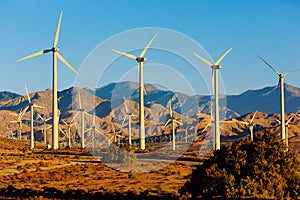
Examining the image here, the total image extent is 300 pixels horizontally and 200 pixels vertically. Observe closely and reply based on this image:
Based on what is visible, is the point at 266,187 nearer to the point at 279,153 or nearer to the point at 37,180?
the point at 279,153

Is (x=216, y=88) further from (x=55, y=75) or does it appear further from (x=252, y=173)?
(x=252, y=173)

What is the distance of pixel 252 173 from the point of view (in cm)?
3272

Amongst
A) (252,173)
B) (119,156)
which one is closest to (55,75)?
(119,156)

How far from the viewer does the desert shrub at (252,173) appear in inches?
1253

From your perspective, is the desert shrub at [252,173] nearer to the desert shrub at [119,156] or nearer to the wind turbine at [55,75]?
the desert shrub at [119,156]

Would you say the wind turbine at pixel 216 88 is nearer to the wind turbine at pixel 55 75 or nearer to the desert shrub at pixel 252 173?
the wind turbine at pixel 55 75

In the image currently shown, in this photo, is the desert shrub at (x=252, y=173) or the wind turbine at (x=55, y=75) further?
the wind turbine at (x=55, y=75)

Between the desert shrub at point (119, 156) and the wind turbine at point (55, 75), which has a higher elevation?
the wind turbine at point (55, 75)

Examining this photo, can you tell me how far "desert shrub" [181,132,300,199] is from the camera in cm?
3183

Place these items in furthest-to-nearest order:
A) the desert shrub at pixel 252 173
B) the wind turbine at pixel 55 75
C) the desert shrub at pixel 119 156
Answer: the wind turbine at pixel 55 75
the desert shrub at pixel 119 156
the desert shrub at pixel 252 173

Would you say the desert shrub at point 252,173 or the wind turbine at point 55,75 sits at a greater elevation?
the wind turbine at point 55,75

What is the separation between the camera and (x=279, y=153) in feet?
110

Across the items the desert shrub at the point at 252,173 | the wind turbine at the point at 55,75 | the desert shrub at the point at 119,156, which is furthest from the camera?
the wind turbine at the point at 55,75

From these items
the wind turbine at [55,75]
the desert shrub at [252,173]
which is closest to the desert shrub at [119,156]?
the wind turbine at [55,75]
